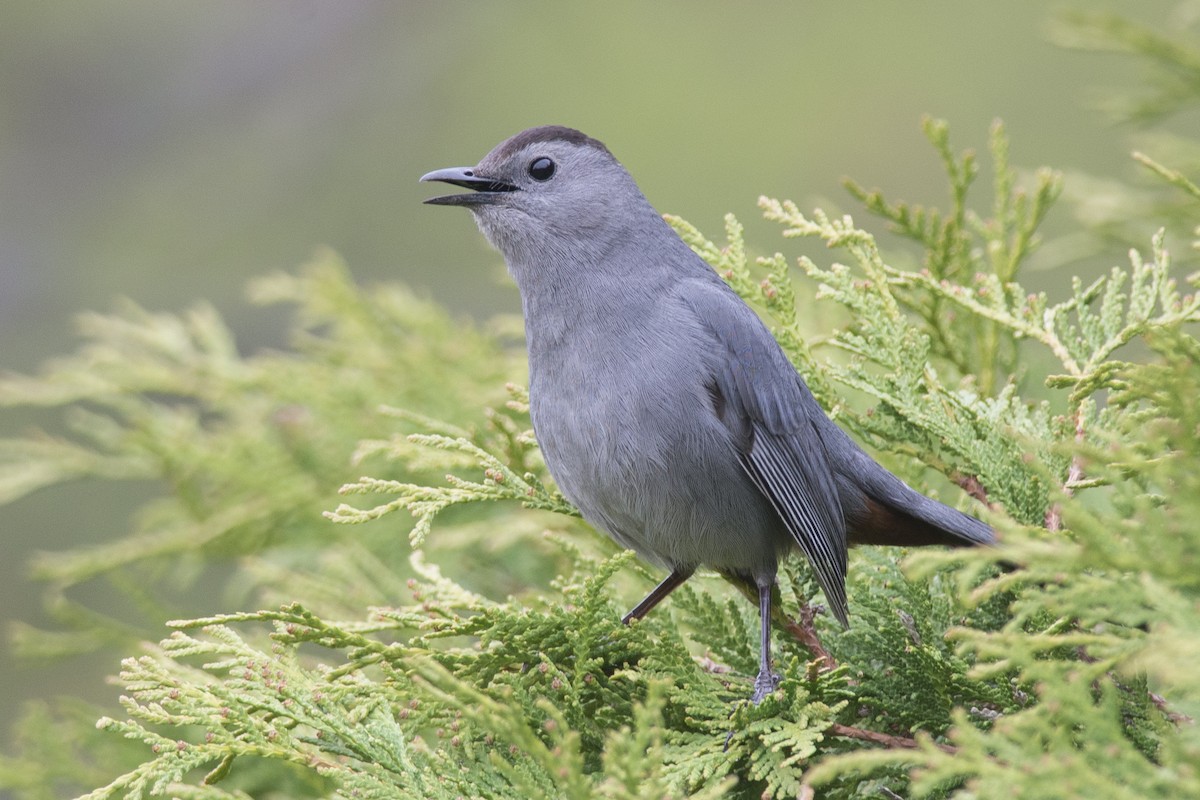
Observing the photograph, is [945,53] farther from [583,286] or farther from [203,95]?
[583,286]

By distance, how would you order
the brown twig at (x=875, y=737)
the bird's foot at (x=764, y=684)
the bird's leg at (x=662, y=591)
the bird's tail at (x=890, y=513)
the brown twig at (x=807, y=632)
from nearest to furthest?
the brown twig at (x=875, y=737)
the bird's foot at (x=764, y=684)
the brown twig at (x=807, y=632)
the bird's tail at (x=890, y=513)
the bird's leg at (x=662, y=591)

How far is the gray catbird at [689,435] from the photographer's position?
2.62 m

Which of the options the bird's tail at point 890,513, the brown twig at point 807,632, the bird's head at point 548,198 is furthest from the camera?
the bird's head at point 548,198

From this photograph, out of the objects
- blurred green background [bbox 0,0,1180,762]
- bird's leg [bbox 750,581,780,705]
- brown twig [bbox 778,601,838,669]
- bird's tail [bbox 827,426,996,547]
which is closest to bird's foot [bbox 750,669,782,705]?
bird's leg [bbox 750,581,780,705]

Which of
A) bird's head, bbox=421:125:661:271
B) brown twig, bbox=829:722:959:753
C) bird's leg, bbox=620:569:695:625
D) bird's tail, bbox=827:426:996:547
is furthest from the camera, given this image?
bird's head, bbox=421:125:661:271

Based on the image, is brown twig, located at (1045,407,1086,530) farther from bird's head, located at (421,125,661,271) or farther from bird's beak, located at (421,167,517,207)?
bird's beak, located at (421,167,517,207)

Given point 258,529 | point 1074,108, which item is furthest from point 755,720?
point 1074,108

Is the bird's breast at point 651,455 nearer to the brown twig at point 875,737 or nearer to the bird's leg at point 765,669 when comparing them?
the bird's leg at point 765,669

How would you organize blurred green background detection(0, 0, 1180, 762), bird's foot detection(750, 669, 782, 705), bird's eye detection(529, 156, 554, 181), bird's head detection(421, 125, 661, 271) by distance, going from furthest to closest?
blurred green background detection(0, 0, 1180, 762) < bird's eye detection(529, 156, 554, 181) < bird's head detection(421, 125, 661, 271) < bird's foot detection(750, 669, 782, 705)

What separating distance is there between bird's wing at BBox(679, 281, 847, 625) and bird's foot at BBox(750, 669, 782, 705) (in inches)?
14.5

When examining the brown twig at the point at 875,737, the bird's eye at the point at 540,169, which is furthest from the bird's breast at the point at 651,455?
the bird's eye at the point at 540,169

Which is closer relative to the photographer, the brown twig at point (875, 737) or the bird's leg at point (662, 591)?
the brown twig at point (875, 737)

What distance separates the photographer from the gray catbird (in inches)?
103

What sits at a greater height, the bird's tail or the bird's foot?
the bird's tail
